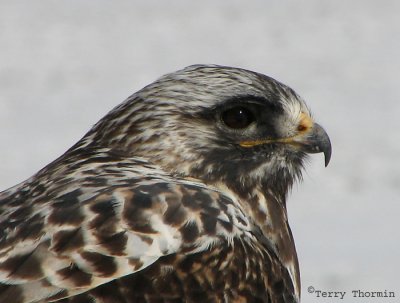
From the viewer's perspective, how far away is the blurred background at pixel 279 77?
38.5 feet

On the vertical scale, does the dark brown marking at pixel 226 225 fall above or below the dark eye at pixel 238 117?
below

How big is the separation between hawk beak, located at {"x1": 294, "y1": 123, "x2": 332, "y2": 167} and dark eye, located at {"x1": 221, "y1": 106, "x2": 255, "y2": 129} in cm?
26

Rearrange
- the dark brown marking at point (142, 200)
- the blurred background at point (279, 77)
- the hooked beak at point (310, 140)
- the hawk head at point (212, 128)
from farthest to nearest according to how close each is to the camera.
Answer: the blurred background at point (279, 77) < the hooked beak at point (310, 140) < the hawk head at point (212, 128) < the dark brown marking at point (142, 200)

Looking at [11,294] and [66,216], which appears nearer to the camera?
[11,294]

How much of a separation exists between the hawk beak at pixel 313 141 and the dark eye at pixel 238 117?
0.26 meters

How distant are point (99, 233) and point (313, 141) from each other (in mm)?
1468

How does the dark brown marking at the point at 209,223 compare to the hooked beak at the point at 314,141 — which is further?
the hooked beak at the point at 314,141

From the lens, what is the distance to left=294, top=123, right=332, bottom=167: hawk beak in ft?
19.5

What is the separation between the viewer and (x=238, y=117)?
228 inches

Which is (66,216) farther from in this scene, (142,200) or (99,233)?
(142,200)

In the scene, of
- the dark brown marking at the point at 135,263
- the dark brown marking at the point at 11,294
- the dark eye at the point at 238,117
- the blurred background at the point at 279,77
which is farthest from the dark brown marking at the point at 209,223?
the blurred background at the point at 279,77

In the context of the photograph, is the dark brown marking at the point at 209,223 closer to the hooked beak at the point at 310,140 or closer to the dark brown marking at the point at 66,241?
the dark brown marking at the point at 66,241

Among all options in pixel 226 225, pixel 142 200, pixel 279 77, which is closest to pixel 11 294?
pixel 142 200

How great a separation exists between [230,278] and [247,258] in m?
0.14
